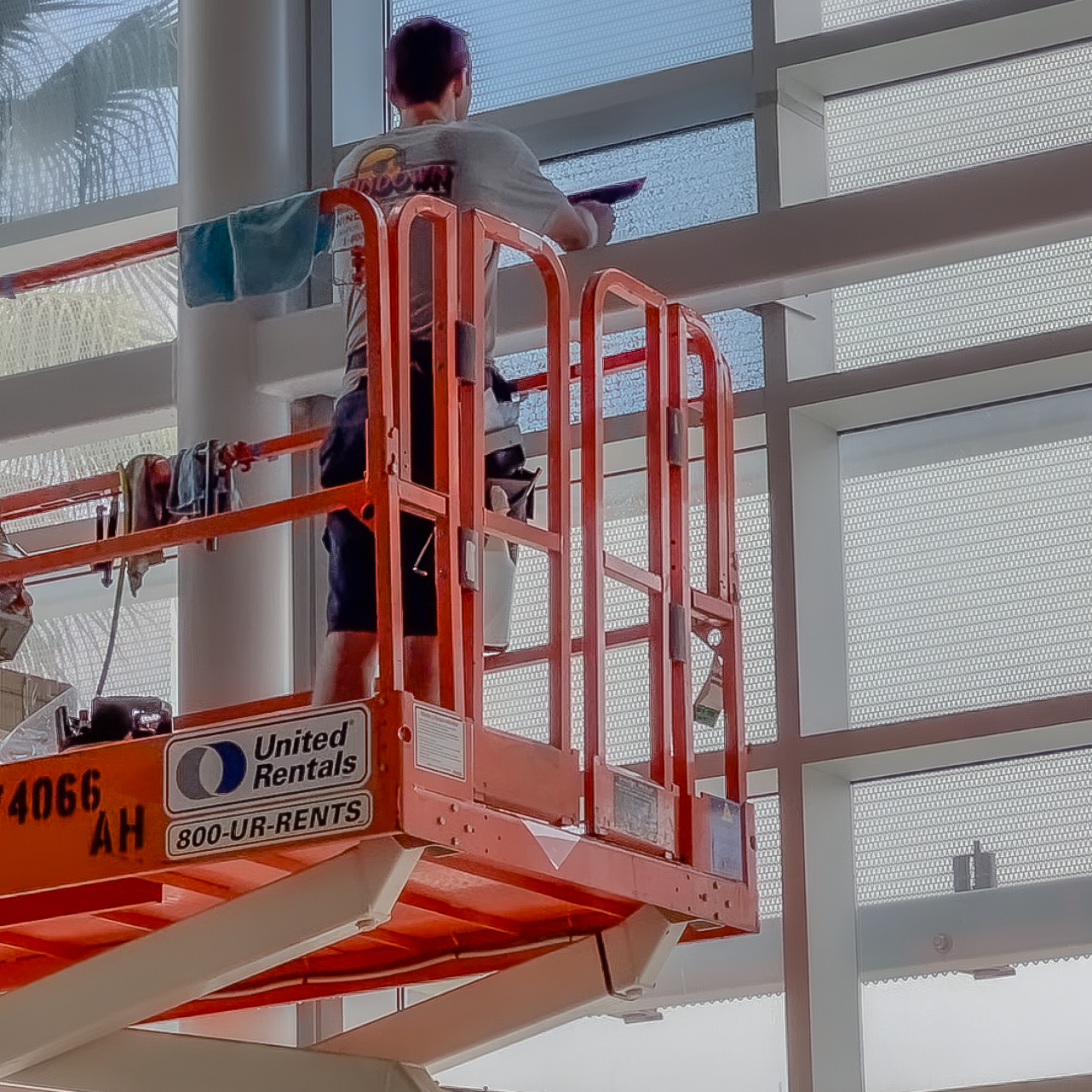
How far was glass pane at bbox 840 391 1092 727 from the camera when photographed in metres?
7.00

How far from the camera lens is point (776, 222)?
281 inches

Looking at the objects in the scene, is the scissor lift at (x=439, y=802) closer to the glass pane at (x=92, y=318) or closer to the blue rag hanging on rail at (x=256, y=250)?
the blue rag hanging on rail at (x=256, y=250)

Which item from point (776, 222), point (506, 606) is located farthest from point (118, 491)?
point (776, 222)

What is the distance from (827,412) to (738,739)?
5.74 feet

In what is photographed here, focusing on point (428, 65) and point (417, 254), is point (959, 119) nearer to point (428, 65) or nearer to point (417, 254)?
point (428, 65)

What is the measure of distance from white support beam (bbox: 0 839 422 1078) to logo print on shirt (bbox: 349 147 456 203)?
184 cm

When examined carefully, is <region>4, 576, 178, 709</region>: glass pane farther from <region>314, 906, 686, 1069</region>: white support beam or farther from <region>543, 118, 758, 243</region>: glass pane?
<region>314, 906, 686, 1069</region>: white support beam

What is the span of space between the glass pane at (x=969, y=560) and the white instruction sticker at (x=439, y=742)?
109 inches

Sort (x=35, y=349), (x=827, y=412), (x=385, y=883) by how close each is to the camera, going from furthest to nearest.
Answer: (x=35, y=349) < (x=827, y=412) < (x=385, y=883)

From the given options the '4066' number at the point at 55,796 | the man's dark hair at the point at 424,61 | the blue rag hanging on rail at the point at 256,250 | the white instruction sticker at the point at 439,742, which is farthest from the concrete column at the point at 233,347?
the white instruction sticker at the point at 439,742

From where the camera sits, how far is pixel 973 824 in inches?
274

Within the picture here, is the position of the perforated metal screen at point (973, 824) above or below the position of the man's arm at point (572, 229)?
below

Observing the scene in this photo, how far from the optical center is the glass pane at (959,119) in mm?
7246

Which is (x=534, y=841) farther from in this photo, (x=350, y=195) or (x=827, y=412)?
(x=827, y=412)
